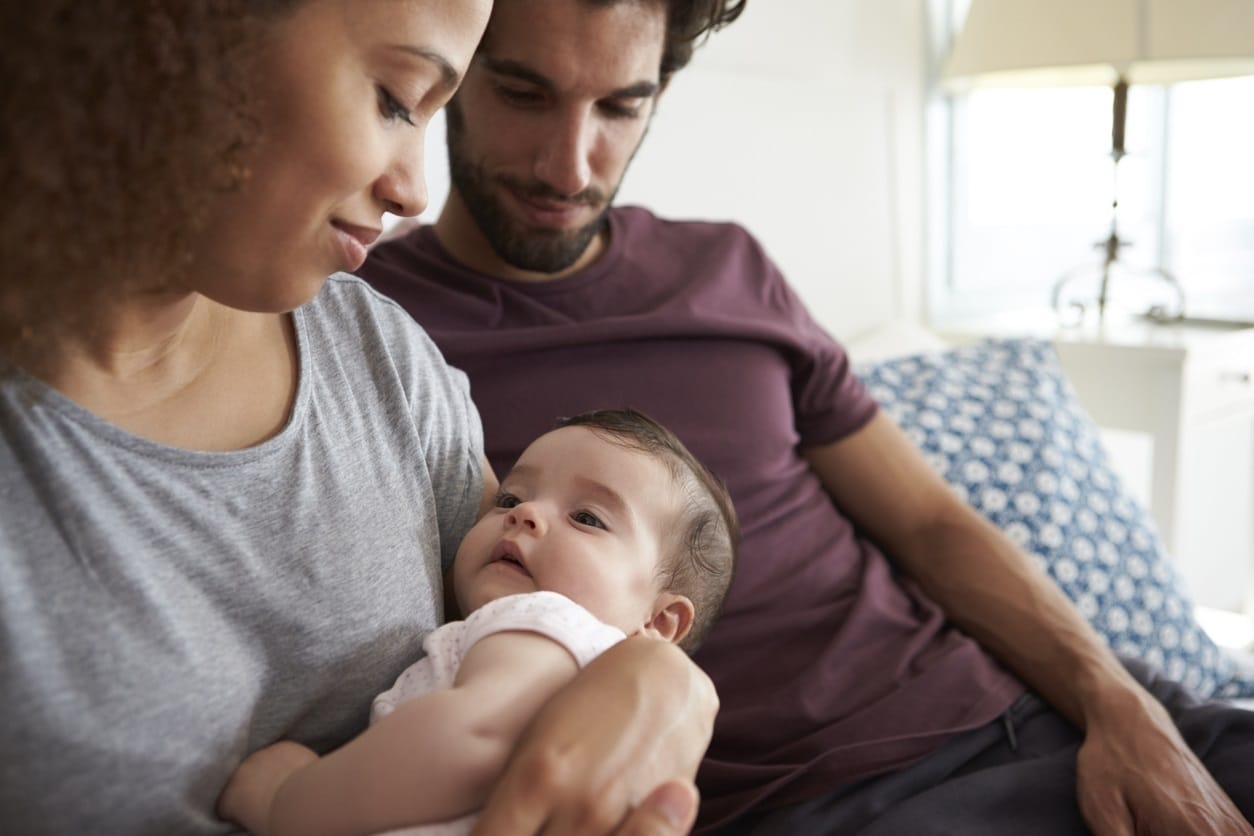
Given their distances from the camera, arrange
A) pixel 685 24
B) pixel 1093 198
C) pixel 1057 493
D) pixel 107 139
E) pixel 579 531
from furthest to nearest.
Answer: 1. pixel 1093 198
2. pixel 1057 493
3. pixel 685 24
4. pixel 579 531
5. pixel 107 139

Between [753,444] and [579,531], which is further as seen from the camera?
[753,444]

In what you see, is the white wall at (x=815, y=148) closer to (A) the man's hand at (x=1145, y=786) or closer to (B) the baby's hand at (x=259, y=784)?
(A) the man's hand at (x=1145, y=786)

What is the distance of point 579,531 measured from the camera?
103cm

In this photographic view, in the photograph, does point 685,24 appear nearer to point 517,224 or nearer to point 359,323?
point 517,224

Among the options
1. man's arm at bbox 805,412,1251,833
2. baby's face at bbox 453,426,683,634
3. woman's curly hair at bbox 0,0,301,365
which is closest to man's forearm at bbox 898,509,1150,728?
man's arm at bbox 805,412,1251,833

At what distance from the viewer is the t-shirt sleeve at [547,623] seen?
862 mm

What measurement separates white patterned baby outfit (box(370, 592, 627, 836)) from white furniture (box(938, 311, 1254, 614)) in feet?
6.54

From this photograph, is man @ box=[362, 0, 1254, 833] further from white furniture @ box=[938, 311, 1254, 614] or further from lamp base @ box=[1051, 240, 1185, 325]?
lamp base @ box=[1051, 240, 1185, 325]

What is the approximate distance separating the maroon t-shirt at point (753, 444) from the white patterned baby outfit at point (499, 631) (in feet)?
1.47

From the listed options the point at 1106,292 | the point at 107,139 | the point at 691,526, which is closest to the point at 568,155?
the point at 691,526

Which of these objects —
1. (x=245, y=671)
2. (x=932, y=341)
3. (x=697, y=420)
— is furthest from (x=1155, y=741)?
(x=932, y=341)

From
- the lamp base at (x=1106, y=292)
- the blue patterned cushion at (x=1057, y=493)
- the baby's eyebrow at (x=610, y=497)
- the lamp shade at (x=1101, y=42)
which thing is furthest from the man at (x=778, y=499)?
the lamp base at (x=1106, y=292)

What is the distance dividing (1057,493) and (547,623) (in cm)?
120

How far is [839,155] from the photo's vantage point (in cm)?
278
